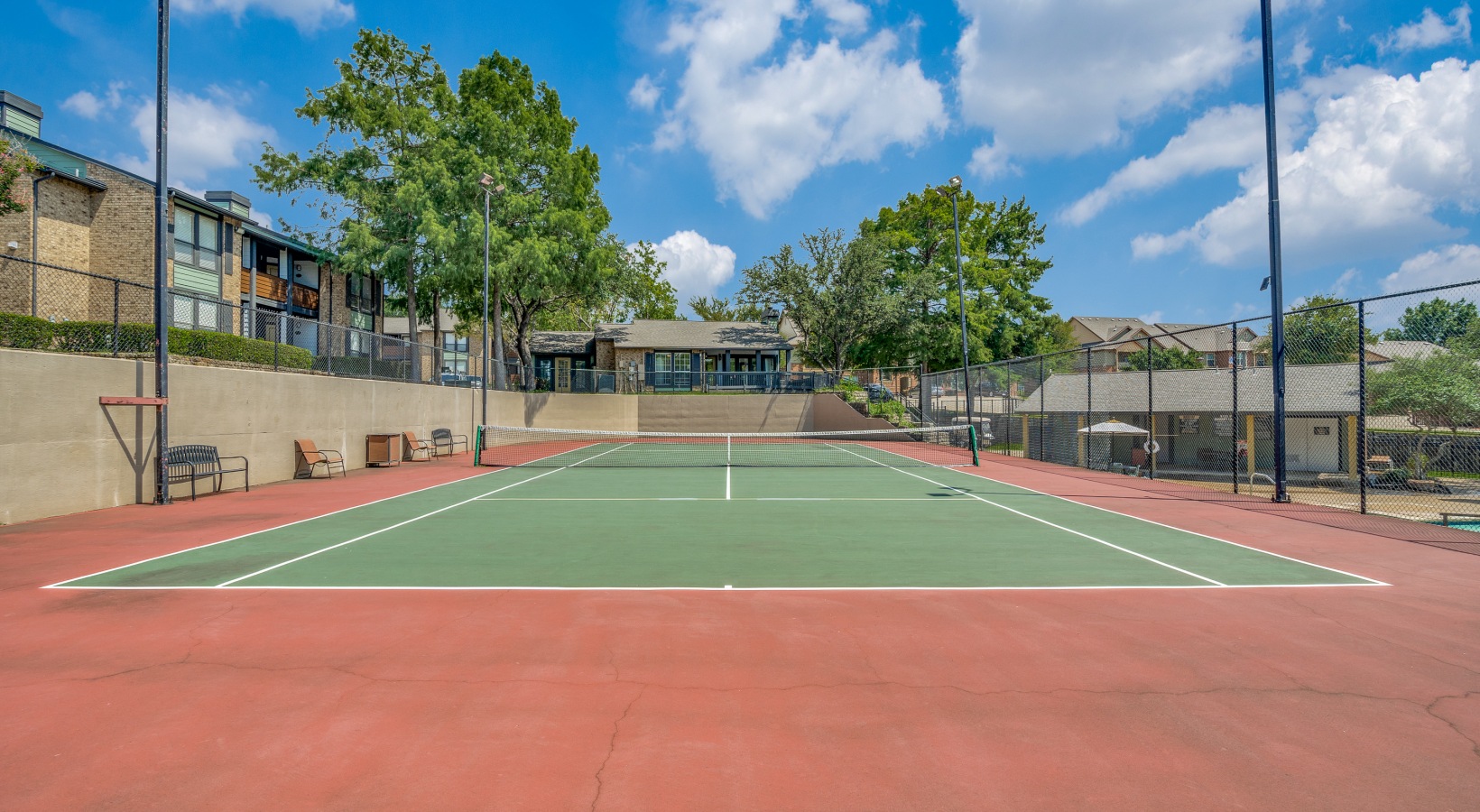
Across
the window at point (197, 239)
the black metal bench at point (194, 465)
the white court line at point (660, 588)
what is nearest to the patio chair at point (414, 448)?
the black metal bench at point (194, 465)

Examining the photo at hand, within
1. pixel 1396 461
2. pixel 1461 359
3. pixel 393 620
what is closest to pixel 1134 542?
pixel 393 620

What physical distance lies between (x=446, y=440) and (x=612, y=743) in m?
25.8

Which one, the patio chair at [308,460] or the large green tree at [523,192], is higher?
the large green tree at [523,192]

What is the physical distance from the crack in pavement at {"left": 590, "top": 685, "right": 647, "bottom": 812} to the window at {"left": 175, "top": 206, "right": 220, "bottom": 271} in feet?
112

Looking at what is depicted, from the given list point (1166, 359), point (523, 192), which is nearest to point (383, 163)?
point (523, 192)

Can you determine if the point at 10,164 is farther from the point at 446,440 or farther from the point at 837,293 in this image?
the point at 837,293

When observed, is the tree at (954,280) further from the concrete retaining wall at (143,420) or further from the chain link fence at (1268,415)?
the concrete retaining wall at (143,420)

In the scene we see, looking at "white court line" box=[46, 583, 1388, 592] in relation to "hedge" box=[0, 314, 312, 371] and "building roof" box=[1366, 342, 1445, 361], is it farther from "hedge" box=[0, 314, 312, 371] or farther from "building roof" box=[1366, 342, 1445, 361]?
"building roof" box=[1366, 342, 1445, 361]

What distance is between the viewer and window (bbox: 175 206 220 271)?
29639 millimetres

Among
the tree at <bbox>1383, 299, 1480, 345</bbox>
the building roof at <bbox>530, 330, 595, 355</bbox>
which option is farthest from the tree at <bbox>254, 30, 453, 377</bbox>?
the tree at <bbox>1383, 299, 1480, 345</bbox>

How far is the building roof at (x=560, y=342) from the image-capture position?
53.7 m

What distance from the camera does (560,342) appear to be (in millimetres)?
54750

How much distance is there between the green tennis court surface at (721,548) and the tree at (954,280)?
108 feet

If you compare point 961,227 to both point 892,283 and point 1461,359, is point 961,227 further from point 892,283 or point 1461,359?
point 1461,359
